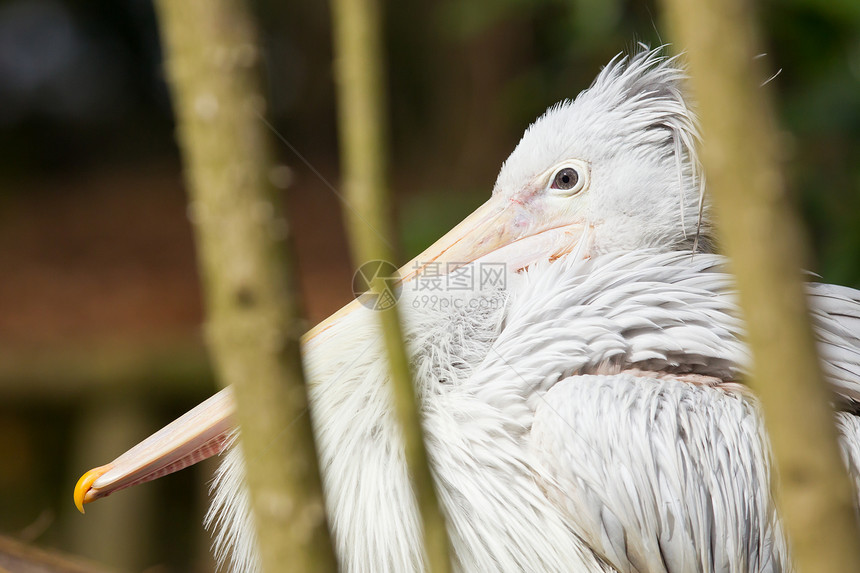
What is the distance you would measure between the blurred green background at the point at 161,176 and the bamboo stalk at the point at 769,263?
1594 mm

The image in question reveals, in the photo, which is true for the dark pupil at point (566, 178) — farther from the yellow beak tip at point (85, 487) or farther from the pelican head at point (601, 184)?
the yellow beak tip at point (85, 487)

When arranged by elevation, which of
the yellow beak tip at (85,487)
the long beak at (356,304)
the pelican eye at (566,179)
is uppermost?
the pelican eye at (566,179)

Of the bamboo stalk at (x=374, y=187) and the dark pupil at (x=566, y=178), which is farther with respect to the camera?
the dark pupil at (x=566, y=178)

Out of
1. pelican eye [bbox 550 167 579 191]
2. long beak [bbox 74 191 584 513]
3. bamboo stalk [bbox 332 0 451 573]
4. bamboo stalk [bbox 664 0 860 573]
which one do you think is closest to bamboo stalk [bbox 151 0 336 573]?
bamboo stalk [bbox 332 0 451 573]

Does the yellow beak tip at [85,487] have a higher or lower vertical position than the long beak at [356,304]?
lower

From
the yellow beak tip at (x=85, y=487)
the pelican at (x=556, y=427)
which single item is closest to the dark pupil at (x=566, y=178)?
the pelican at (x=556, y=427)

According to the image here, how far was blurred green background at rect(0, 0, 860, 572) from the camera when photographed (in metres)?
2.00

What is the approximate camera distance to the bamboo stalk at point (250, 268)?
307mm

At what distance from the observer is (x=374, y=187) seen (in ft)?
1.10

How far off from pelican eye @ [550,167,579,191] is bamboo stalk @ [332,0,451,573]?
771mm

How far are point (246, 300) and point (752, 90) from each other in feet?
0.68

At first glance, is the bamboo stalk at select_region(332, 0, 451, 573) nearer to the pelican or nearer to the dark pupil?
the pelican

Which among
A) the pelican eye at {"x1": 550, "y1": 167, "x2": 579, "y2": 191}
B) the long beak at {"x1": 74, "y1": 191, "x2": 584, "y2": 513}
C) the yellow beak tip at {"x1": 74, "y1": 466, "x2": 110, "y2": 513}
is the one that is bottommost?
the yellow beak tip at {"x1": 74, "y1": 466, "x2": 110, "y2": 513}

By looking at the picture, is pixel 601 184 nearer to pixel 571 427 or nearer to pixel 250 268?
pixel 571 427
